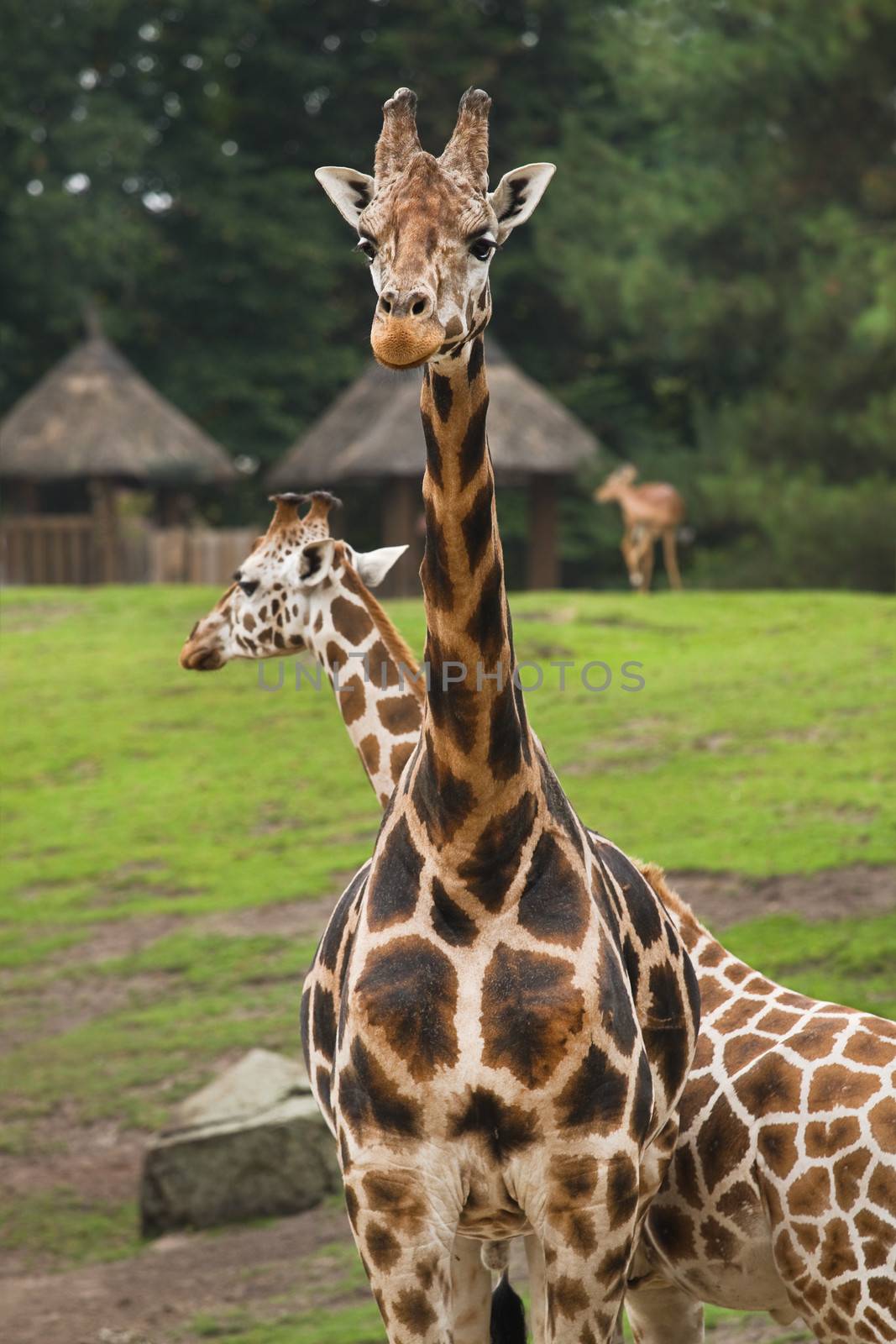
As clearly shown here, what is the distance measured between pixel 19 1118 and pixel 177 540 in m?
15.2

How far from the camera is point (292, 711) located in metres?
15.5

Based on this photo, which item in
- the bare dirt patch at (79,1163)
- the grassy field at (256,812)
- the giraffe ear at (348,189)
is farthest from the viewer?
the grassy field at (256,812)

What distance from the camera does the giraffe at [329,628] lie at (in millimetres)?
5414

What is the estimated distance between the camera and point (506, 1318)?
426 centimetres

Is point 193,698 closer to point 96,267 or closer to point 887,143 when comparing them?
point 96,267

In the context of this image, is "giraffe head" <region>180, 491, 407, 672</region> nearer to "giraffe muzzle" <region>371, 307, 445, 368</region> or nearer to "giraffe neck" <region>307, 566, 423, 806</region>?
"giraffe neck" <region>307, 566, 423, 806</region>

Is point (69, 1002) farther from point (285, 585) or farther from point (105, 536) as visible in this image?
point (105, 536)

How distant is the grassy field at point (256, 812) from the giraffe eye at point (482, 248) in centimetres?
430

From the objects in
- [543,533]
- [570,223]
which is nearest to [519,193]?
[543,533]

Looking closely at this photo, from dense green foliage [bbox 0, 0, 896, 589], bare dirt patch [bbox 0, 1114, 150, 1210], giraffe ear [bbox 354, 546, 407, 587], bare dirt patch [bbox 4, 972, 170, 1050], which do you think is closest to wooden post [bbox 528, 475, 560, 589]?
dense green foliage [bbox 0, 0, 896, 589]

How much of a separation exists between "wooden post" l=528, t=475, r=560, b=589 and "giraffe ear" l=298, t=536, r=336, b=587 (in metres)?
19.6

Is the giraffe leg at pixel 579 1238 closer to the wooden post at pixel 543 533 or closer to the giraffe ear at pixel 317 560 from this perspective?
the giraffe ear at pixel 317 560

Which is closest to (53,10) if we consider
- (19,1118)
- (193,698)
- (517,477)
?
(517,477)

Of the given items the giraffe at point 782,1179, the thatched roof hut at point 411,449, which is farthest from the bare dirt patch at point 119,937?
the thatched roof hut at point 411,449
